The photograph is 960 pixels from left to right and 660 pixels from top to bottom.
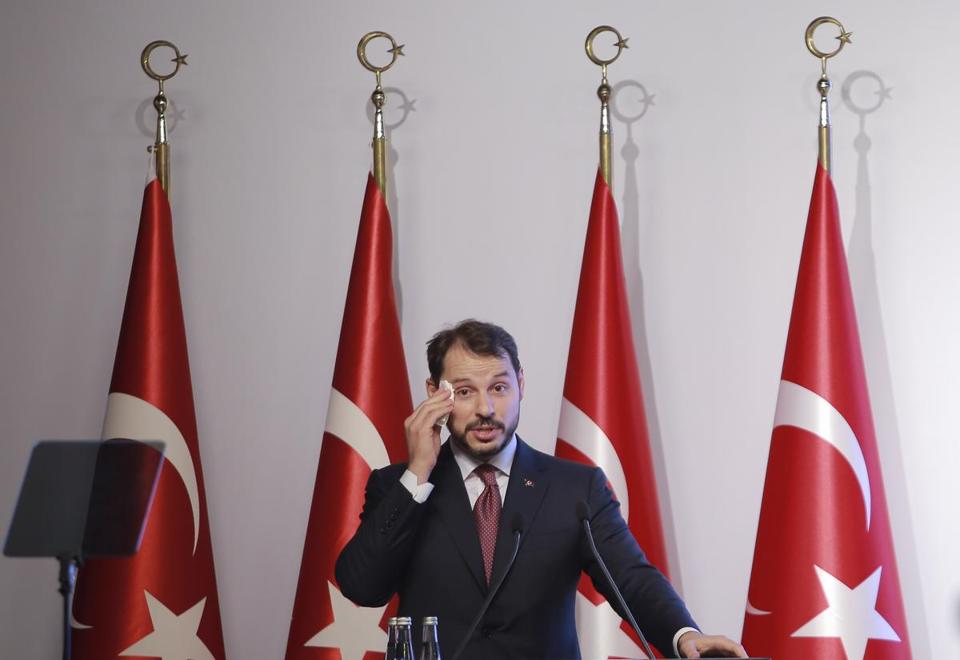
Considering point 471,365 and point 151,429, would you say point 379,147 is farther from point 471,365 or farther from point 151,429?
point 471,365

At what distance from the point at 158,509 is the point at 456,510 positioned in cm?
152

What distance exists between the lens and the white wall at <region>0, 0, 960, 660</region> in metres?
4.15

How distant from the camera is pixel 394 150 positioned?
4430 mm

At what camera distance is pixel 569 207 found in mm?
4352

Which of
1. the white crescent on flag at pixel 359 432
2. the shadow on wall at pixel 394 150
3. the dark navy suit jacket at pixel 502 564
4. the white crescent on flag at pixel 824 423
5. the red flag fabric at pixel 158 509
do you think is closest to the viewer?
the dark navy suit jacket at pixel 502 564

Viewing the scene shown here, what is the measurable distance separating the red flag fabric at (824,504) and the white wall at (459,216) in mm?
355

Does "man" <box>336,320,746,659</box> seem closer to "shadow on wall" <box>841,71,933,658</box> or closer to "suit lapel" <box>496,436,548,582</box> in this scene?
"suit lapel" <box>496,436,548,582</box>

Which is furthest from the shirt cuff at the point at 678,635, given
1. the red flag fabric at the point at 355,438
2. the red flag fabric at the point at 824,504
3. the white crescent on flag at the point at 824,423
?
the red flag fabric at the point at 355,438

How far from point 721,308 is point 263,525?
179 centimetres

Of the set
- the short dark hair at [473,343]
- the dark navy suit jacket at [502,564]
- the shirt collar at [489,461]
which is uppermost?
the short dark hair at [473,343]

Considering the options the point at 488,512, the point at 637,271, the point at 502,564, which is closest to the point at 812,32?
the point at 637,271

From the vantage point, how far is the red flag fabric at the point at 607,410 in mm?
3740

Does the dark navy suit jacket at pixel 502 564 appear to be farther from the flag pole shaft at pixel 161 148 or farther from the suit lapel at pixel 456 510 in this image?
A: the flag pole shaft at pixel 161 148

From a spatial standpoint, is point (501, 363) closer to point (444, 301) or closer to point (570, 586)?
point (570, 586)
